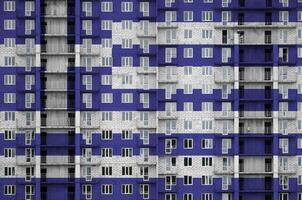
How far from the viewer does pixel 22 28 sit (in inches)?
3250

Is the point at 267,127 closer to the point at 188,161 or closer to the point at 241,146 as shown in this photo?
the point at 241,146

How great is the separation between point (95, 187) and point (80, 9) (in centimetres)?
2465

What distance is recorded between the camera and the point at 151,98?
82375mm

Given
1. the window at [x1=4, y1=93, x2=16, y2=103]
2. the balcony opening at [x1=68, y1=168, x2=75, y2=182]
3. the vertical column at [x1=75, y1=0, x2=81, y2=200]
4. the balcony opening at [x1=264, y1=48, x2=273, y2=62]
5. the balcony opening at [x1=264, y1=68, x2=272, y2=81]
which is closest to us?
the vertical column at [x1=75, y1=0, x2=81, y2=200]

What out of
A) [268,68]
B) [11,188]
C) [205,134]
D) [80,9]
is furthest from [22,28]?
[268,68]

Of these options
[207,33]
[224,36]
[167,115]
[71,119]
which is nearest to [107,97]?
[71,119]

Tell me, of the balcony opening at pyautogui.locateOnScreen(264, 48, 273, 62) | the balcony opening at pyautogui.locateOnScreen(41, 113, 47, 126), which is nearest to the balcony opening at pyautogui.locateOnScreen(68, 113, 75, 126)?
the balcony opening at pyautogui.locateOnScreen(41, 113, 47, 126)

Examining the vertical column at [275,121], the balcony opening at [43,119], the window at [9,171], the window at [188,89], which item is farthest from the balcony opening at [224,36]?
the window at [9,171]

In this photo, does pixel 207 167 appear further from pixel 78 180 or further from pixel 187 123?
pixel 78 180

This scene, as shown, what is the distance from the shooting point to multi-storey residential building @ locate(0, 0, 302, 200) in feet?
267

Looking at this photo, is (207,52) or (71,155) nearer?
(71,155)

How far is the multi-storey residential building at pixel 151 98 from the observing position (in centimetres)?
8138

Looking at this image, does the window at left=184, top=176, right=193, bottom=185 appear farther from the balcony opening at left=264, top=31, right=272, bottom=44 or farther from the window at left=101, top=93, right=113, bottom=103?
the balcony opening at left=264, top=31, right=272, bottom=44

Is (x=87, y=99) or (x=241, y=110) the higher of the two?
(x=87, y=99)
